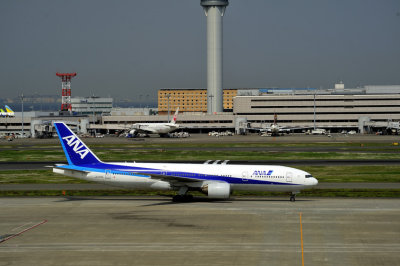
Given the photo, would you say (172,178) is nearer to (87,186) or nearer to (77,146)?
(77,146)

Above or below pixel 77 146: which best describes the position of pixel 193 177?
below

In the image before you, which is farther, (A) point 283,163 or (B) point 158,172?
(A) point 283,163

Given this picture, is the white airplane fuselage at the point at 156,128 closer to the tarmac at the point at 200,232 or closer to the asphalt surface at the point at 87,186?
the asphalt surface at the point at 87,186

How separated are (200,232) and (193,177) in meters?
12.7

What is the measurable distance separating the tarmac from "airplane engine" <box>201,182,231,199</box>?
830 mm

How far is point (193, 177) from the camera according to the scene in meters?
49.3

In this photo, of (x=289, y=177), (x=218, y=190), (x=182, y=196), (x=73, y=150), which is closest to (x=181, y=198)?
(x=182, y=196)

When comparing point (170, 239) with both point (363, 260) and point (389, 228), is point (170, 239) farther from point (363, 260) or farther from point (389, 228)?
point (389, 228)

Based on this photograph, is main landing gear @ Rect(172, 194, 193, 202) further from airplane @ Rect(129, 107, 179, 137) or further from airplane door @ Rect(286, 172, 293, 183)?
airplane @ Rect(129, 107, 179, 137)

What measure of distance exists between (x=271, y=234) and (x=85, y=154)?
22.7 meters

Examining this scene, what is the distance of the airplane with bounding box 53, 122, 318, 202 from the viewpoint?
49.1m

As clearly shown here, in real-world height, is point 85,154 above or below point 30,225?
above

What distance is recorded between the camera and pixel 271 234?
119 ft

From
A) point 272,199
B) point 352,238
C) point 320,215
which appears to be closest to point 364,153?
point 272,199
